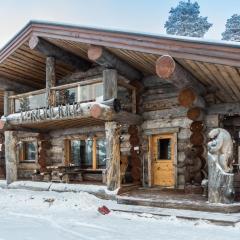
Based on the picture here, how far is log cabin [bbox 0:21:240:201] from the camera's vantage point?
1010 cm

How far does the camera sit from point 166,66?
Result: 29.8 feet

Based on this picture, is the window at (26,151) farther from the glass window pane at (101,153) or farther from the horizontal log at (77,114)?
the glass window pane at (101,153)

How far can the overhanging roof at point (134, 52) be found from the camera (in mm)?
8938

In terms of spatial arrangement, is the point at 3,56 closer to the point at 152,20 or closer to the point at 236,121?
the point at 236,121

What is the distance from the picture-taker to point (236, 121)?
12.5 metres

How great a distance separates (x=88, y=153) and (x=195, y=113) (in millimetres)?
5704

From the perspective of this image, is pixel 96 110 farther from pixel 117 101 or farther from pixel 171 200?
pixel 171 200

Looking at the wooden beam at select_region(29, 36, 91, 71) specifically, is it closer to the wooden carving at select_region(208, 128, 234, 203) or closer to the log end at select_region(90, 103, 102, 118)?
the log end at select_region(90, 103, 102, 118)

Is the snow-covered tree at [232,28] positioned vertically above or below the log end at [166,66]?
above

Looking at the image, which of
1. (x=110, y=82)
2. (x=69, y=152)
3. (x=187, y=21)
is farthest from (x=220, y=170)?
(x=187, y=21)

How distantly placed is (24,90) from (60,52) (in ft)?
10.7

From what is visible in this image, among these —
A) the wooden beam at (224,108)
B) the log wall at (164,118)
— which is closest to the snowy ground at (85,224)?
the log wall at (164,118)

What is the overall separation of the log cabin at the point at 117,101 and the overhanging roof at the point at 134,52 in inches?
1.0

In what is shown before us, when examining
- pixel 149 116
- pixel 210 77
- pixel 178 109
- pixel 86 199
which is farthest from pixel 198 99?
pixel 86 199
